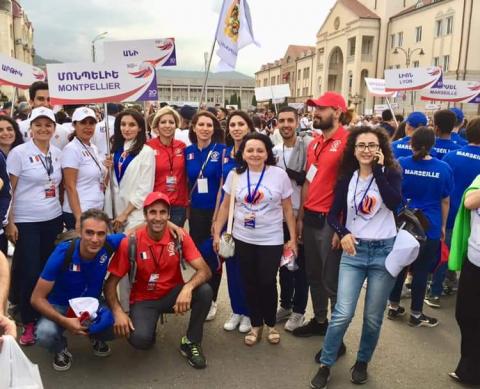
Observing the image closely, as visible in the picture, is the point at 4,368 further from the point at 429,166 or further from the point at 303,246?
the point at 429,166

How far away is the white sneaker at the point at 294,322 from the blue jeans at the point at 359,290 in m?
0.95

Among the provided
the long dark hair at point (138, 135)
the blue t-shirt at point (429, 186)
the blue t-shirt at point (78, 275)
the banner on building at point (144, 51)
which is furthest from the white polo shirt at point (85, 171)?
the blue t-shirt at point (429, 186)

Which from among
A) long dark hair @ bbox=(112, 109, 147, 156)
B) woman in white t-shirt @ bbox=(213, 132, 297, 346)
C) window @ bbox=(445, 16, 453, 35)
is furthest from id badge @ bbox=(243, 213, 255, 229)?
window @ bbox=(445, 16, 453, 35)

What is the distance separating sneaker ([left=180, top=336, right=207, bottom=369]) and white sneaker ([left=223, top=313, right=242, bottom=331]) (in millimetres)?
587

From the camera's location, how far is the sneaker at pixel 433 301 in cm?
501

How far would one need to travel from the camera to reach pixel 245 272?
13.1ft

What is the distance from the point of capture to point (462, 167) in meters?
5.11

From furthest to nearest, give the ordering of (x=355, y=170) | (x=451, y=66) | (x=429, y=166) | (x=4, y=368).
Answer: (x=451, y=66), (x=429, y=166), (x=355, y=170), (x=4, y=368)

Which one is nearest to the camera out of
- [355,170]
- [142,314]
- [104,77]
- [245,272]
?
[355,170]

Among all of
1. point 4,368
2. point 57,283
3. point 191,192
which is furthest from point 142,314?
point 4,368

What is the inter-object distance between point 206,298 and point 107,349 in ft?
3.18

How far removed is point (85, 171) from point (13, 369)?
97.9 inches

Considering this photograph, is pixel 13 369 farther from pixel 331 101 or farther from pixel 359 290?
pixel 331 101

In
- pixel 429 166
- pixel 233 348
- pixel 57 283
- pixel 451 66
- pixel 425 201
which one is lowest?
pixel 233 348
